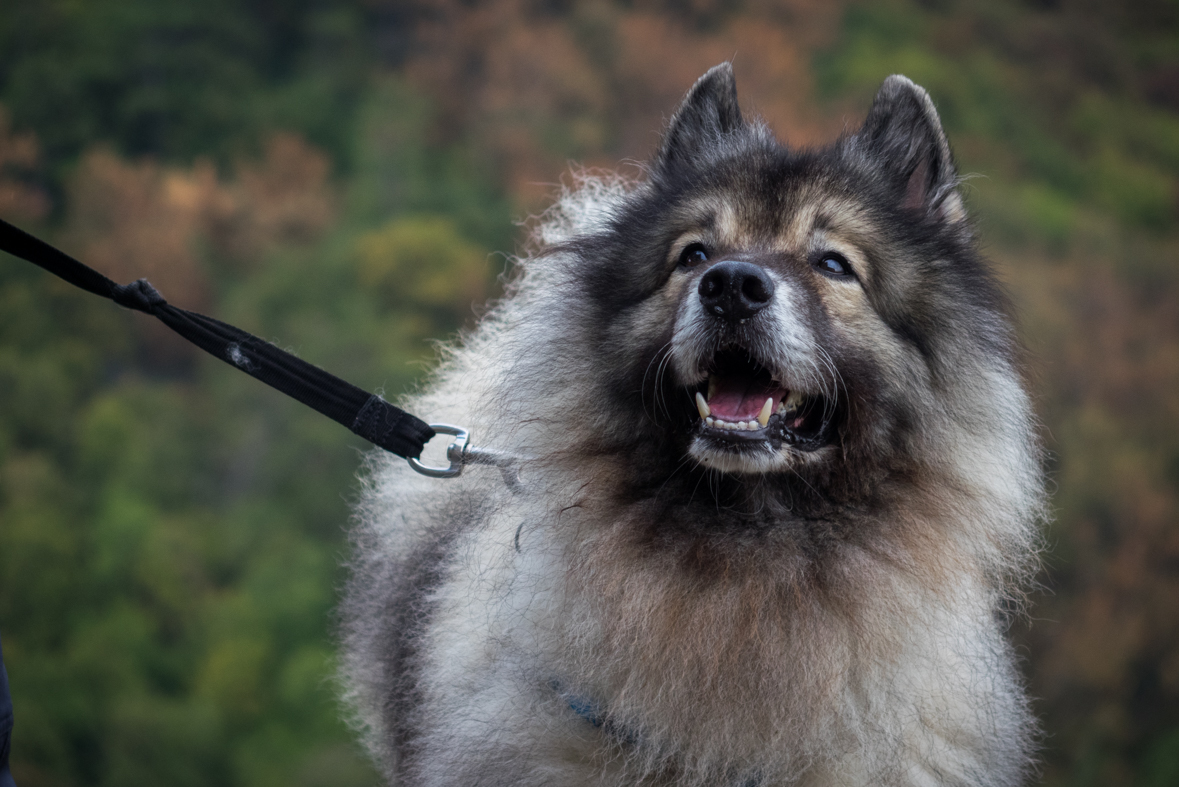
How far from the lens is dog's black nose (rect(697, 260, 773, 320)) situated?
8.26 feet

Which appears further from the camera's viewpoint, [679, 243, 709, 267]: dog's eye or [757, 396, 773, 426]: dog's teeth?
[679, 243, 709, 267]: dog's eye

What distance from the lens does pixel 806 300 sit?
2.65m

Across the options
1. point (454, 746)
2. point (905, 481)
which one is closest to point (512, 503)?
point (454, 746)

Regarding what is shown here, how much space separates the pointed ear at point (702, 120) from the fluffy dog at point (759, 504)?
0.18 m

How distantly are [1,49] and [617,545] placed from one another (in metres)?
13.0

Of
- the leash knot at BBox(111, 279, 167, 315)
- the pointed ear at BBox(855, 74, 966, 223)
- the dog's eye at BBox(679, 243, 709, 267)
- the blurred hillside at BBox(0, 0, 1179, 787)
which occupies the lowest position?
the dog's eye at BBox(679, 243, 709, 267)

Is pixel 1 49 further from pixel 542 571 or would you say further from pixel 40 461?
pixel 542 571

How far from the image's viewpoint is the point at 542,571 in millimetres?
2803

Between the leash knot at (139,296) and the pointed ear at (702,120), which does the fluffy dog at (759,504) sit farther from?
the leash knot at (139,296)

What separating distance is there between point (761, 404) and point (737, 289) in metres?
0.38

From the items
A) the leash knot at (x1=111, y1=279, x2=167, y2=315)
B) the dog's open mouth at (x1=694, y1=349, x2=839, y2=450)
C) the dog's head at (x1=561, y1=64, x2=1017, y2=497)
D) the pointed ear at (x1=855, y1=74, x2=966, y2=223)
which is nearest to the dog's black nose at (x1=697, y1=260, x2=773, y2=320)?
the dog's head at (x1=561, y1=64, x2=1017, y2=497)

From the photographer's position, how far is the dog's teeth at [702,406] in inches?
103

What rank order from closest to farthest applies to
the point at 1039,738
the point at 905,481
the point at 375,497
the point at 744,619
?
the point at 744,619 < the point at 905,481 < the point at 1039,738 < the point at 375,497

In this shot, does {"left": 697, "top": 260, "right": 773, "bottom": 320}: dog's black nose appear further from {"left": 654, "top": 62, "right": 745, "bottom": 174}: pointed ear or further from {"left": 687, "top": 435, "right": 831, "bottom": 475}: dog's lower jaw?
{"left": 654, "top": 62, "right": 745, "bottom": 174}: pointed ear
